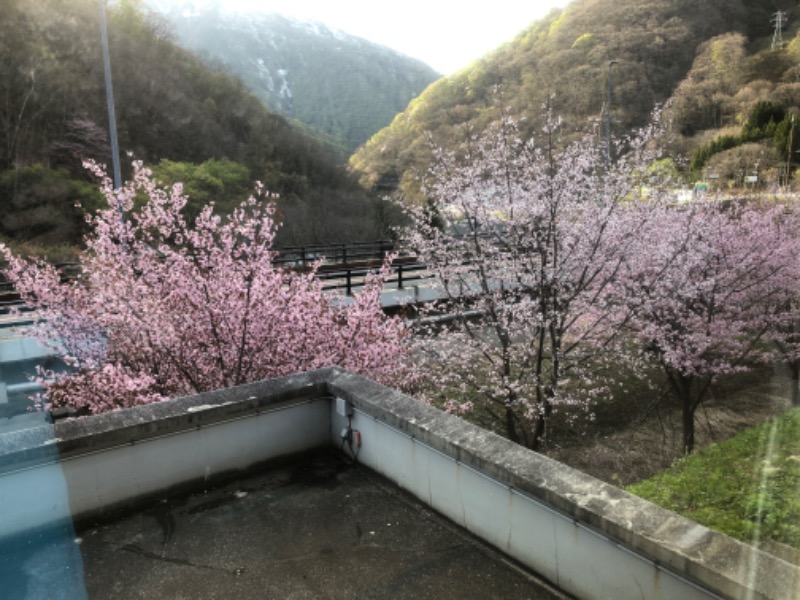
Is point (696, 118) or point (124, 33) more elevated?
point (124, 33)

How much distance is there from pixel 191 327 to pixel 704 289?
10.5m

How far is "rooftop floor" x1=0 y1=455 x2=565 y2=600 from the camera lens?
311 cm

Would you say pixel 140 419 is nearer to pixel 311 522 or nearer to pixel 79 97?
pixel 311 522

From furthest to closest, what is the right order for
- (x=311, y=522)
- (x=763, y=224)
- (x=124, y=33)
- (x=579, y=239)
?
(x=124, y=33) < (x=763, y=224) < (x=579, y=239) < (x=311, y=522)

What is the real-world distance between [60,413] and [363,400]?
270 inches

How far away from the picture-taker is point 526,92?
31.1 meters

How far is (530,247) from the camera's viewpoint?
32.7 feet

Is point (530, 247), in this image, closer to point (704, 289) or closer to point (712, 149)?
point (704, 289)

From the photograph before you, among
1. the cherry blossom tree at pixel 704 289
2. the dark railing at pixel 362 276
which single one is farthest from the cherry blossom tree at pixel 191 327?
the dark railing at pixel 362 276

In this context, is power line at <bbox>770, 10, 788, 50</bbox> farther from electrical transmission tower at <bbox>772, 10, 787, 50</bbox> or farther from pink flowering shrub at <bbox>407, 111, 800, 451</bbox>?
pink flowering shrub at <bbox>407, 111, 800, 451</bbox>

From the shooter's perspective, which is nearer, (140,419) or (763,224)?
(140,419)

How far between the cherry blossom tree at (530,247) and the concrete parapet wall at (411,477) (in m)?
5.44

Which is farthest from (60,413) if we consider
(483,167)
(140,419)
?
(483,167)

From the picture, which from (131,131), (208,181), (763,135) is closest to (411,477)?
(208,181)
